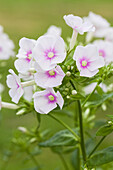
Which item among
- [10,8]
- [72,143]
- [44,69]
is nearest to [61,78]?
[44,69]

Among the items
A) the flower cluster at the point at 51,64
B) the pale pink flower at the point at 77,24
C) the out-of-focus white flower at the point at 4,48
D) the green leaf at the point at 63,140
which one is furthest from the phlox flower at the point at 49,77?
the out-of-focus white flower at the point at 4,48

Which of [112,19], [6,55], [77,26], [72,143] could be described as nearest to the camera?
[77,26]

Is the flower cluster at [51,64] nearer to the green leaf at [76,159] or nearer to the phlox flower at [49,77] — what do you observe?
the phlox flower at [49,77]

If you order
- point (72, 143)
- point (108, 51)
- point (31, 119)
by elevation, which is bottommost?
point (31, 119)

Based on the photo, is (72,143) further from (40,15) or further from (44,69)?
(40,15)

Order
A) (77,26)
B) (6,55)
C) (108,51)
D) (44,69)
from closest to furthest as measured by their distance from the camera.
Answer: (44,69) → (77,26) → (108,51) → (6,55)

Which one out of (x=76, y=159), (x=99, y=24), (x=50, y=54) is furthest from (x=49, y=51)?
(x=76, y=159)

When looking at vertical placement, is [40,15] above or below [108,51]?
below

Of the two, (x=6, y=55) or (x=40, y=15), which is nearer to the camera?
(x=6, y=55)

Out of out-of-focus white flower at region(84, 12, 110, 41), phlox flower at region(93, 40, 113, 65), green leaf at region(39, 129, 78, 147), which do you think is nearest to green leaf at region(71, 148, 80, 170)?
green leaf at region(39, 129, 78, 147)
